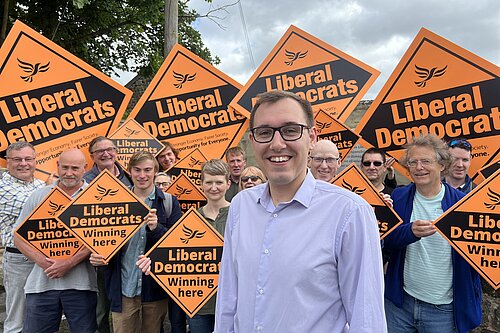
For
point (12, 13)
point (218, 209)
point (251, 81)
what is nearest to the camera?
point (218, 209)

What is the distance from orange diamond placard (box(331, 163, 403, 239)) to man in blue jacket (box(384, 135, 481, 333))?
0.19ft

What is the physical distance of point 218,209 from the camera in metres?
3.11

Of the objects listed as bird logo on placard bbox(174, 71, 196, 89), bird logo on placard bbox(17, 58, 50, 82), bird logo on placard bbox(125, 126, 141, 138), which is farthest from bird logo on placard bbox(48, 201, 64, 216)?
bird logo on placard bbox(174, 71, 196, 89)

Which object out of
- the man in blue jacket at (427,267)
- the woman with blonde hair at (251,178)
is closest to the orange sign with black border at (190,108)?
the woman with blonde hair at (251,178)

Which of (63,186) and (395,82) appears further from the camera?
(395,82)

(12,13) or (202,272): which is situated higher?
(12,13)

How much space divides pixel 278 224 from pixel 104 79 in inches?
130

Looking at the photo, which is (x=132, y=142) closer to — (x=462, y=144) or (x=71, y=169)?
(x=71, y=169)

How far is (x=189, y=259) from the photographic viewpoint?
112 inches

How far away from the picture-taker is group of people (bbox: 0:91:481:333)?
123 centimetres

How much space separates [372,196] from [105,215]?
1803 mm

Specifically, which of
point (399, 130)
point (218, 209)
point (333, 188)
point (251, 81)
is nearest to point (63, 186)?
point (218, 209)

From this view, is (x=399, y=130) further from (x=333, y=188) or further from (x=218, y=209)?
(x=333, y=188)

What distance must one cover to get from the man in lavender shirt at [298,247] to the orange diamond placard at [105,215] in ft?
5.29
